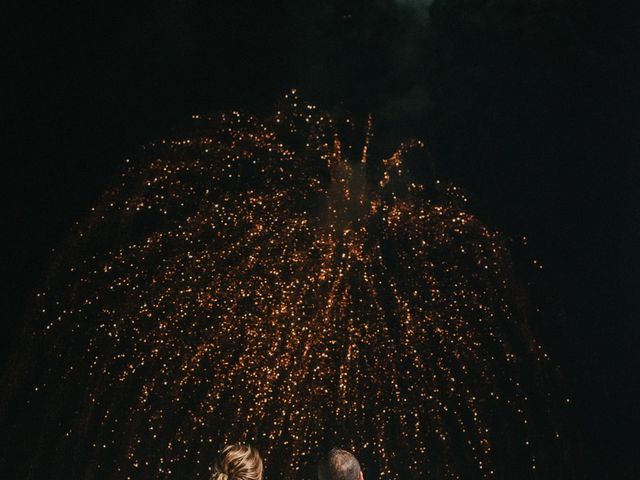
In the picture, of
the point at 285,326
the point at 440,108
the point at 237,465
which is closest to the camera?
the point at 237,465

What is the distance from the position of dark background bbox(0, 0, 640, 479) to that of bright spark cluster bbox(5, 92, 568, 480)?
0.62 feet

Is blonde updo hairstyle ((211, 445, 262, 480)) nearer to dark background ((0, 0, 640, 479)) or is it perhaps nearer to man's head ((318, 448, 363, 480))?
man's head ((318, 448, 363, 480))

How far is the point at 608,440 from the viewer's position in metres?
4.09

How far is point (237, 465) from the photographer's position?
1.84m

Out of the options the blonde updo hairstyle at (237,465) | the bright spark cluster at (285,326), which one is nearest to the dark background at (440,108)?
the bright spark cluster at (285,326)

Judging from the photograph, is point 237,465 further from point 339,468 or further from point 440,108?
point 440,108

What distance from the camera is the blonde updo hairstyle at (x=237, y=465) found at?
6.01ft

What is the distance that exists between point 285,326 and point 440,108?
6.04ft

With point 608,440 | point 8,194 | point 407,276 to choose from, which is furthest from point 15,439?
point 608,440

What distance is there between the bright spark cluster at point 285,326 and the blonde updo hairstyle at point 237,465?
8.14 feet

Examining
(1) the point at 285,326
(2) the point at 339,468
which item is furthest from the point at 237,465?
(1) the point at 285,326

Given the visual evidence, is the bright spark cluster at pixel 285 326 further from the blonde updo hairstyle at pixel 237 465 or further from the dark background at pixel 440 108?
the blonde updo hairstyle at pixel 237 465

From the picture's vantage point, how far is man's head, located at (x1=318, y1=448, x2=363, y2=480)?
6.54 feet

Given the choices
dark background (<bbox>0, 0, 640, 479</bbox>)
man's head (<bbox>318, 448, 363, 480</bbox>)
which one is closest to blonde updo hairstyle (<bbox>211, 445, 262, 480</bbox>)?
man's head (<bbox>318, 448, 363, 480</bbox>)
